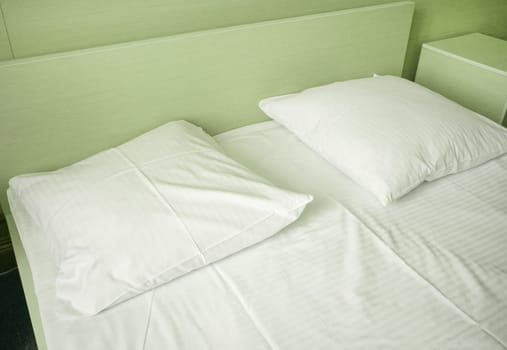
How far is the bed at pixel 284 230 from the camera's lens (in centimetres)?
85

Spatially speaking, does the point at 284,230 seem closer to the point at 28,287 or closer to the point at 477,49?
the point at 28,287

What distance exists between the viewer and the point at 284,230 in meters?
1.09

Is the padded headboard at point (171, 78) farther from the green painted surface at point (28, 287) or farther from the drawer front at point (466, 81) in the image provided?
the drawer front at point (466, 81)

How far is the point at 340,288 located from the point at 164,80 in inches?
32.2

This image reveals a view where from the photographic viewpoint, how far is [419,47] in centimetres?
196

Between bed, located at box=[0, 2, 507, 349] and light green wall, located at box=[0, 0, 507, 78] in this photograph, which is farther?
light green wall, located at box=[0, 0, 507, 78]

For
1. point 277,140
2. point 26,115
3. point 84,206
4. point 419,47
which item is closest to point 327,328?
point 84,206

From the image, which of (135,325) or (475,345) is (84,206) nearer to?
(135,325)

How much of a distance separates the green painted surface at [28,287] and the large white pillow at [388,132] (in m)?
0.88

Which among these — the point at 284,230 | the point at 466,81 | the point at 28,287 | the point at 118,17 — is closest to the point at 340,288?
the point at 284,230

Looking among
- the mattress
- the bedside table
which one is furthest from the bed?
the bedside table

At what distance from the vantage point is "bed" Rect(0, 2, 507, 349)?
852 millimetres

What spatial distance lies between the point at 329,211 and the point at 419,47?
3.94 feet

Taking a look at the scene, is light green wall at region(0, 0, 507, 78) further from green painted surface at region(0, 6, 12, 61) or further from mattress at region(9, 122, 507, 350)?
mattress at region(9, 122, 507, 350)
